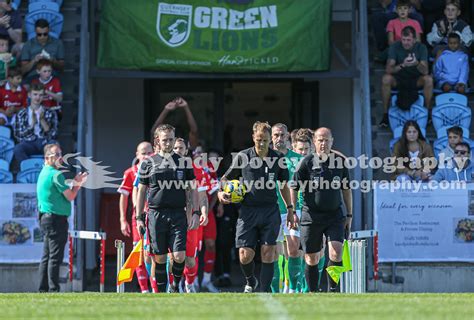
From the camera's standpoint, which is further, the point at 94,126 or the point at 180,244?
the point at 94,126

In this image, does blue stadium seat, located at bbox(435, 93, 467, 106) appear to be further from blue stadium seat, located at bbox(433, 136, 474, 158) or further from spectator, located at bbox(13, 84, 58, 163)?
spectator, located at bbox(13, 84, 58, 163)

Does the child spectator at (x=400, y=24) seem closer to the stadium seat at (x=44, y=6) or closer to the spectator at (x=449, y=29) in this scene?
the spectator at (x=449, y=29)

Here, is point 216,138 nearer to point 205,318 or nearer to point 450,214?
point 450,214

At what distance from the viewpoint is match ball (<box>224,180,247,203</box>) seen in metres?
13.8

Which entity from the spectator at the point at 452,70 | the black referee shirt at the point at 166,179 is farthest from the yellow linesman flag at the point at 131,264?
the spectator at the point at 452,70

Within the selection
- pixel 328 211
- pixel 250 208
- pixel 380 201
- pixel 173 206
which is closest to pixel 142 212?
pixel 173 206

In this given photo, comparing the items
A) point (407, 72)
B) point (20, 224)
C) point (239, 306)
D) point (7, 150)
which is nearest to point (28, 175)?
point (7, 150)

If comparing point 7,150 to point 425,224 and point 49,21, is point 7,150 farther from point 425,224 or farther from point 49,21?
point 425,224

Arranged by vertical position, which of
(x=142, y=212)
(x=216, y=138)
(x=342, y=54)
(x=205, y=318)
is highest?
(x=342, y=54)

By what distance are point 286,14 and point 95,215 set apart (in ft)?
16.0

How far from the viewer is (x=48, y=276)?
1557cm

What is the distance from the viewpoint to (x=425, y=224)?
1706 cm

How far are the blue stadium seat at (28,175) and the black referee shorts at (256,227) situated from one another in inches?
192

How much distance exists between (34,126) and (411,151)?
591cm
